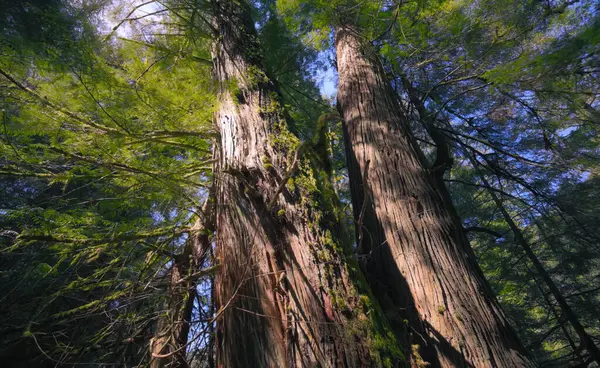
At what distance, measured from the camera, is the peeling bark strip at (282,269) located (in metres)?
1.25

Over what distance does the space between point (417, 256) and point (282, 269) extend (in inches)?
43.7

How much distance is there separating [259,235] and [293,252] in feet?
0.73

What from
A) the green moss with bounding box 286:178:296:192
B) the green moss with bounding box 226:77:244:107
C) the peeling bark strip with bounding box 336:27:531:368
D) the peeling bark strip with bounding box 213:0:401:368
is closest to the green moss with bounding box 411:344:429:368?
the peeling bark strip with bounding box 336:27:531:368

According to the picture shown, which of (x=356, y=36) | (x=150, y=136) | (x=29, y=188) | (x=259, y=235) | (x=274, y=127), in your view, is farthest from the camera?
(x=29, y=188)

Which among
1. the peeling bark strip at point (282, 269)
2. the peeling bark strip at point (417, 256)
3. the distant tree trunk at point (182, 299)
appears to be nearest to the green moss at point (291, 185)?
the peeling bark strip at point (282, 269)

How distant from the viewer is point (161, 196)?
2520 millimetres

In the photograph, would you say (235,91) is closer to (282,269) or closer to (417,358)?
(282,269)

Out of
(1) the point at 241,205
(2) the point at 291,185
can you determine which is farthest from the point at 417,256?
(1) the point at 241,205

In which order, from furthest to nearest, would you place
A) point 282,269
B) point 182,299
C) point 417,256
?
point 182,299, point 417,256, point 282,269

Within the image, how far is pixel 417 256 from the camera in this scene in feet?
6.71

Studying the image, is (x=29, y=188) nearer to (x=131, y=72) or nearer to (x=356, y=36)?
(x=131, y=72)

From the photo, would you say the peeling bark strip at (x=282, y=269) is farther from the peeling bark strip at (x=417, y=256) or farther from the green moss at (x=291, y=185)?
the peeling bark strip at (x=417, y=256)

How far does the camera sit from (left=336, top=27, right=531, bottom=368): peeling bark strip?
1.70 meters

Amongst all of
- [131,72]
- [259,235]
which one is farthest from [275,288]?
[131,72]
